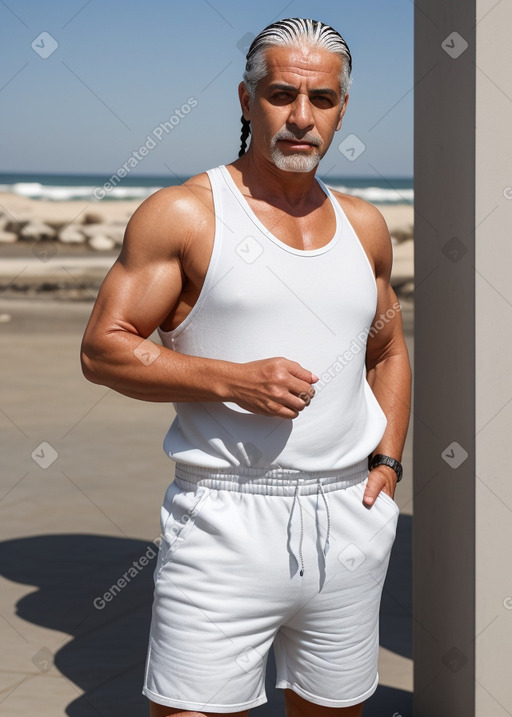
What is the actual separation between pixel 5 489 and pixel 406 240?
2151 cm

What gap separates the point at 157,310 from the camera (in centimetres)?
221

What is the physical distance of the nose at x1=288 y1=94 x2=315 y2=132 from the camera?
2197 millimetres

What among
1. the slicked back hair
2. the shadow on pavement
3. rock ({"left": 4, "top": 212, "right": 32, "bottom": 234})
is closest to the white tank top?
the slicked back hair

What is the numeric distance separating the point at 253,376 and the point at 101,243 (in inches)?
972

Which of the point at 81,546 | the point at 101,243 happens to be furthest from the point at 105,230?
the point at 81,546

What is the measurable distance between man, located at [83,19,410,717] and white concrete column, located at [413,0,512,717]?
607 millimetres

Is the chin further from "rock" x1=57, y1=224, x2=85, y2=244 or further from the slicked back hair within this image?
"rock" x1=57, y1=224, x2=85, y2=244

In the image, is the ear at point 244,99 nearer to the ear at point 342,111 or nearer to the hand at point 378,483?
the ear at point 342,111

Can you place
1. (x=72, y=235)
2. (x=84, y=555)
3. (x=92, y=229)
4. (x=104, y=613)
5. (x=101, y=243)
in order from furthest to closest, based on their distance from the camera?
(x=92, y=229) → (x=72, y=235) → (x=101, y=243) → (x=84, y=555) → (x=104, y=613)

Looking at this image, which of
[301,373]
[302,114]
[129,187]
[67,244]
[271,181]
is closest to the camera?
[301,373]

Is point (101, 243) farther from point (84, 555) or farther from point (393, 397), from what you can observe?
point (393, 397)
